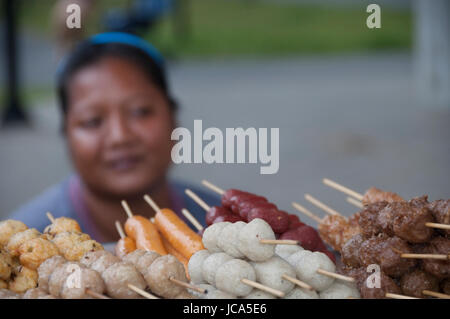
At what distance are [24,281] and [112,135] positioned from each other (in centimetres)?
185

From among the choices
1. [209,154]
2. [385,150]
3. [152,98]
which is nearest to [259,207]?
[209,154]

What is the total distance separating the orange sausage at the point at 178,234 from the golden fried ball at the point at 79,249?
39 cm

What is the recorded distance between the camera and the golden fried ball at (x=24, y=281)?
2.40 m

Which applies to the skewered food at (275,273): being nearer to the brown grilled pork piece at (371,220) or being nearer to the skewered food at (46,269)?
the brown grilled pork piece at (371,220)

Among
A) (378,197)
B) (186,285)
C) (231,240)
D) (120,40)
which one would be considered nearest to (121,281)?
(186,285)

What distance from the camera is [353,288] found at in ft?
7.47

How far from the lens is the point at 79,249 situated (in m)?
2.59

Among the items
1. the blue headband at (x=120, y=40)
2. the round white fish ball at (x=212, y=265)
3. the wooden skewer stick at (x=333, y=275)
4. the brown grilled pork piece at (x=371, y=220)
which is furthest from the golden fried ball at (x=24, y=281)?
the blue headband at (x=120, y=40)

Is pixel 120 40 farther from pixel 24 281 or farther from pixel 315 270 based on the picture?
pixel 315 270

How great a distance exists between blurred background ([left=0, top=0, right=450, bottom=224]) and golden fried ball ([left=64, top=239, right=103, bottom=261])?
57.8 inches

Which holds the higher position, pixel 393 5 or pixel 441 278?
pixel 393 5

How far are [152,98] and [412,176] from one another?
346 cm

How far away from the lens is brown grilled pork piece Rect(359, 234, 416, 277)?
2277mm
